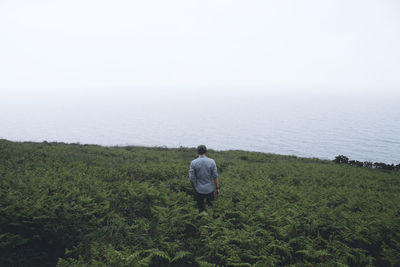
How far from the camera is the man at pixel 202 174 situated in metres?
8.99

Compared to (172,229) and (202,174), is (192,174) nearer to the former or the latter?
(202,174)

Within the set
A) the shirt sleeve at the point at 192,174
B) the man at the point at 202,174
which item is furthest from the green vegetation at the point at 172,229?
the shirt sleeve at the point at 192,174

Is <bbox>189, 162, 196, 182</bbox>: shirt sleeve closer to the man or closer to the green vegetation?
the man

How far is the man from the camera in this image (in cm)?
899

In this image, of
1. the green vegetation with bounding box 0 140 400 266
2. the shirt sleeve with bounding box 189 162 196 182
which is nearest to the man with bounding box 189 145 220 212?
the shirt sleeve with bounding box 189 162 196 182

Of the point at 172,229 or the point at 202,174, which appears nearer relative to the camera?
the point at 172,229

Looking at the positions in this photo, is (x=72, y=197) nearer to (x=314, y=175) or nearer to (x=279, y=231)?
(x=279, y=231)

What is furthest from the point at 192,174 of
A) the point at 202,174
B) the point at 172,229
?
the point at 172,229

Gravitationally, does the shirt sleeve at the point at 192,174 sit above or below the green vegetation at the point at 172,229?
above

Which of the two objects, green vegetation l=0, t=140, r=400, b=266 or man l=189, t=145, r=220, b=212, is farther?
man l=189, t=145, r=220, b=212

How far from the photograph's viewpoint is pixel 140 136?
118 metres

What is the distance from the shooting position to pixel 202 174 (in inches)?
356

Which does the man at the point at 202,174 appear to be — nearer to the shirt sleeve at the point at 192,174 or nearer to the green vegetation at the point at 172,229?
the shirt sleeve at the point at 192,174

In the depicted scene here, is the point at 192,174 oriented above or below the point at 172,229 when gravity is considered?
above
